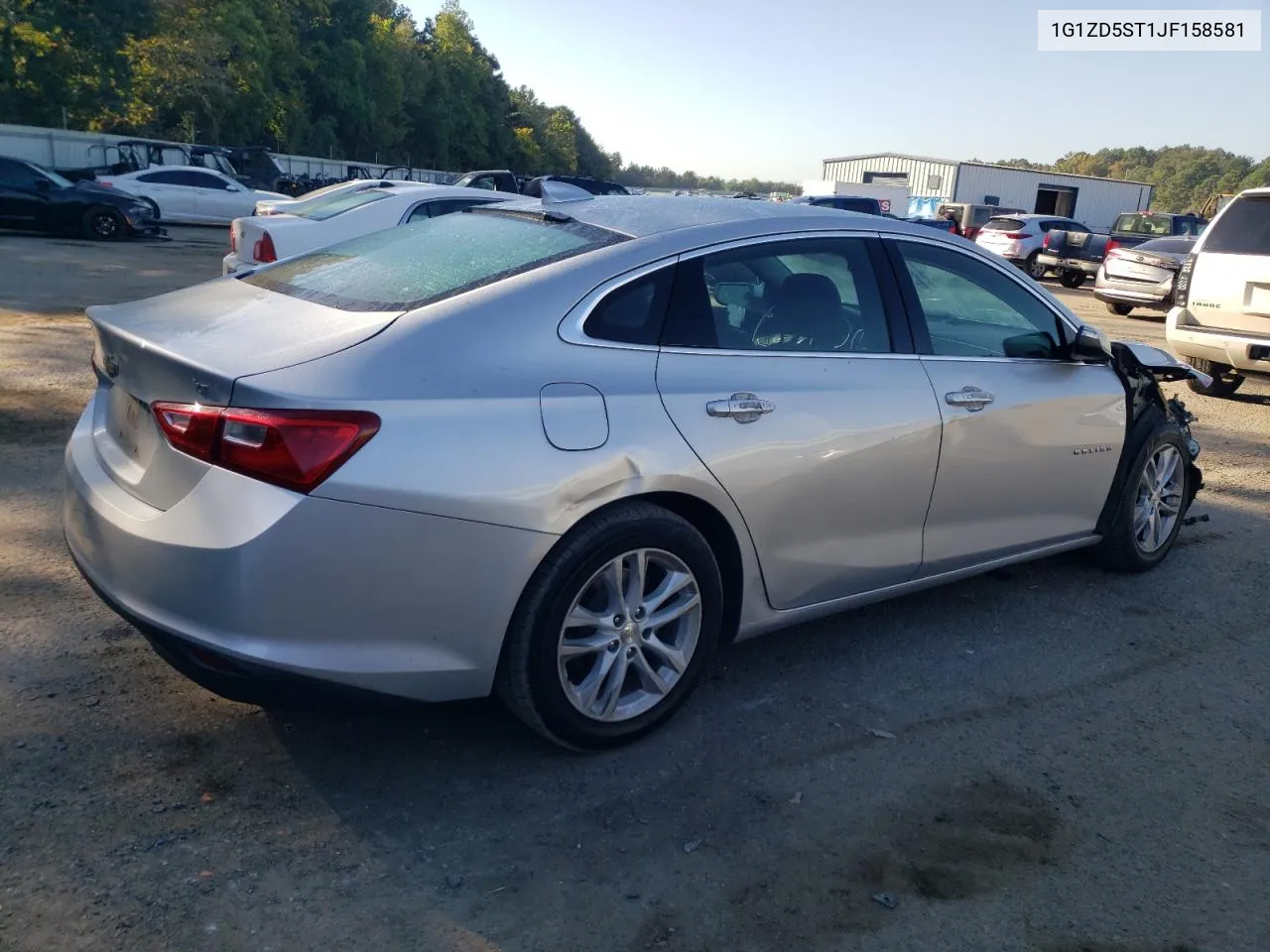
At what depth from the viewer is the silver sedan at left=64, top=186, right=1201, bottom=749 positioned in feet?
8.45

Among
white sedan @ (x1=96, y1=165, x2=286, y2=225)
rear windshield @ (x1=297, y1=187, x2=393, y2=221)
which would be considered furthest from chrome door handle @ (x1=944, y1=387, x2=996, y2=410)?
white sedan @ (x1=96, y1=165, x2=286, y2=225)

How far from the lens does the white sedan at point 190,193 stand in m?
24.8

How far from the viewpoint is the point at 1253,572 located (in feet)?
16.8

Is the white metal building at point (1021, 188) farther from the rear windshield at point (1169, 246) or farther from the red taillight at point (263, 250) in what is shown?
the red taillight at point (263, 250)

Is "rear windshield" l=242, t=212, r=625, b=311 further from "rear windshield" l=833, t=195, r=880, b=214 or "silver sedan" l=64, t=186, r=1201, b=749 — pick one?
"rear windshield" l=833, t=195, r=880, b=214

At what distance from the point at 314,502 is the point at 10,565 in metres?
2.46

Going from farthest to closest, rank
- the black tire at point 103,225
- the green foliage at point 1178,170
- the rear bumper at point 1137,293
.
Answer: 1. the green foliage at point 1178,170
2. the black tire at point 103,225
3. the rear bumper at point 1137,293

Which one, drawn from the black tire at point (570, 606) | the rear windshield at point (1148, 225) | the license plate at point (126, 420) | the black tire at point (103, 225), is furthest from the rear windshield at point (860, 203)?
the license plate at point (126, 420)

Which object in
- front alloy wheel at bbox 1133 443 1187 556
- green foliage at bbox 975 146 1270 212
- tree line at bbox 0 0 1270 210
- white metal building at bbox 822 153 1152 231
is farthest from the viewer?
green foliage at bbox 975 146 1270 212

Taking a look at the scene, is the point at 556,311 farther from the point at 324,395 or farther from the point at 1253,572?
the point at 1253,572

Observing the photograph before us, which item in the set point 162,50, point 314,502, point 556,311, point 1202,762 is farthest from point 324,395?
point 162,50

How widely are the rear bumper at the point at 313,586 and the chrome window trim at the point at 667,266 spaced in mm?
641

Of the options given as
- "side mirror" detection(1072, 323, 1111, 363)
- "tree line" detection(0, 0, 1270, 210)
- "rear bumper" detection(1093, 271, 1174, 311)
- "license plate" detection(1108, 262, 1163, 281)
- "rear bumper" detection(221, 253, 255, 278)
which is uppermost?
"tree line" detection(0, 0, 1270, 210)

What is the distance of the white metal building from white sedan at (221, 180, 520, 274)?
152 feet
